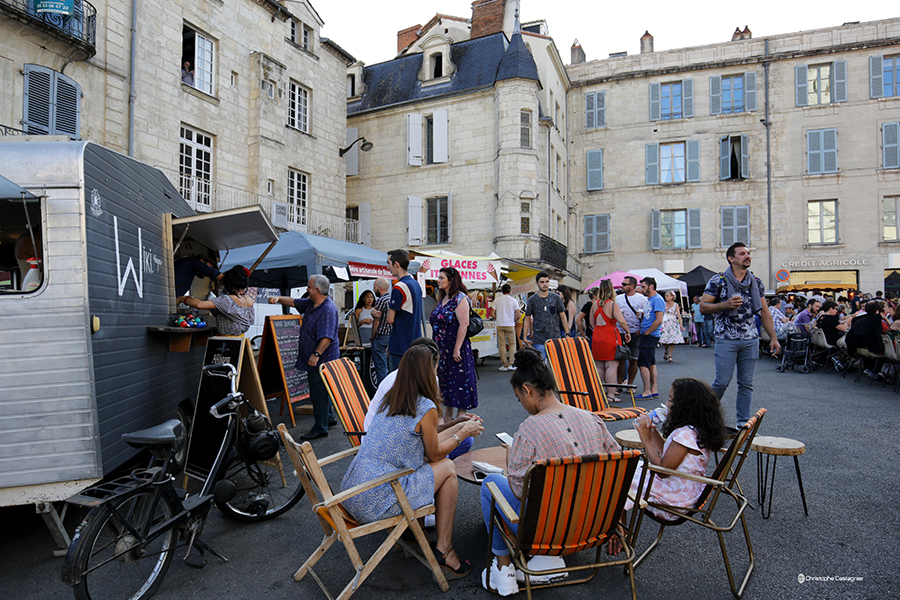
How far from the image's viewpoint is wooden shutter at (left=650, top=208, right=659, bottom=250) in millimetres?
25219

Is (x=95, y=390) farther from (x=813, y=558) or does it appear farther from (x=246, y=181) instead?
(x=246, y=181)

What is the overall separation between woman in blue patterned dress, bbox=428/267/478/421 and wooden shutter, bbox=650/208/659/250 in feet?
72.4

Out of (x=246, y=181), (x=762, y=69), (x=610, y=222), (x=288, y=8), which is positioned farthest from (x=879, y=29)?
(x=246, y=181)

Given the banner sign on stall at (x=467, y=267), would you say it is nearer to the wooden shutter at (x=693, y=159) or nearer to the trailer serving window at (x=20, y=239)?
the trailer serving window at (x=20, y=239)

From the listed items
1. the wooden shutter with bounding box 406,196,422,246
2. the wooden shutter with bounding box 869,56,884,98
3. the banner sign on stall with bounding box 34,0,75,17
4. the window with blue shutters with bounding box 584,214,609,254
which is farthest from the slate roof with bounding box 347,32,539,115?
the wooden shutter with bounding box 869,56,884,98

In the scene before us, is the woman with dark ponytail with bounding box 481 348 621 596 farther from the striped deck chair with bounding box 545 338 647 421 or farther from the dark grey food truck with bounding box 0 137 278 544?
the striped deck chair with bounding box 545 338 647 421

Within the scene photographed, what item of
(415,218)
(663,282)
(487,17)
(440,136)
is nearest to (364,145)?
(440,136)

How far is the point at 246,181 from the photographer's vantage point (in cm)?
1695

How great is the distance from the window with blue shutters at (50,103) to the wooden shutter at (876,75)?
1127 inches

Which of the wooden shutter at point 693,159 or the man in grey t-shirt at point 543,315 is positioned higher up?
the wooden shutter at point 693,159

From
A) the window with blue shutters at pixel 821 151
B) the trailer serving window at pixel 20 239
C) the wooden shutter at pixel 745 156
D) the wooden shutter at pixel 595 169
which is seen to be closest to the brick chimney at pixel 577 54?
the wooden shutter at pixel 595 169

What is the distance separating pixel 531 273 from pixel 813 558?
1210 centimetres

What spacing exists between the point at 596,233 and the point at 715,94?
26.4 ft

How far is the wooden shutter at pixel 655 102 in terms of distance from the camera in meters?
25.6
